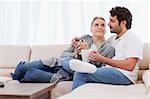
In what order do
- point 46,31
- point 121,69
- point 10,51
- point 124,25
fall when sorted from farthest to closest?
point 46,31 < point 10,51 < point 124,25 < point 121,69

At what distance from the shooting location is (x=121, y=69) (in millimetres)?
2609

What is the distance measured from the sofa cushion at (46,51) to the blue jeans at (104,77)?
2.91 ft

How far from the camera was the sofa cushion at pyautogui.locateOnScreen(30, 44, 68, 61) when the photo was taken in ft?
11.3

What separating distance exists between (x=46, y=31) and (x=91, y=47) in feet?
3.14

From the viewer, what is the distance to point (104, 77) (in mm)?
2557

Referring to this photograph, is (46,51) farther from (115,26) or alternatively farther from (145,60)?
(145,60)

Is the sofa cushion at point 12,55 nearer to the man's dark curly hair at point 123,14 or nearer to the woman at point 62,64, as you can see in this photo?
the woman at point 62,64

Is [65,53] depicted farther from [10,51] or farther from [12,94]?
[12,94]

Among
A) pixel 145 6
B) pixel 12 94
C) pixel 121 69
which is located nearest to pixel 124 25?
pixel 121 69

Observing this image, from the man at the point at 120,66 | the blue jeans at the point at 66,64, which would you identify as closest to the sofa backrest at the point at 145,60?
the man at the point at 120,66

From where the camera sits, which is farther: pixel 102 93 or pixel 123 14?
pixel 123 14

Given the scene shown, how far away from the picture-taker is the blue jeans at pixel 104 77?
2.55 m

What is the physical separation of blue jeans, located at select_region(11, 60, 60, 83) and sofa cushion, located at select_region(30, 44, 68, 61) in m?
0.35

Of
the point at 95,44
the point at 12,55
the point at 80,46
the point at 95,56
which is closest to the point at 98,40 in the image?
the point at 95,44
